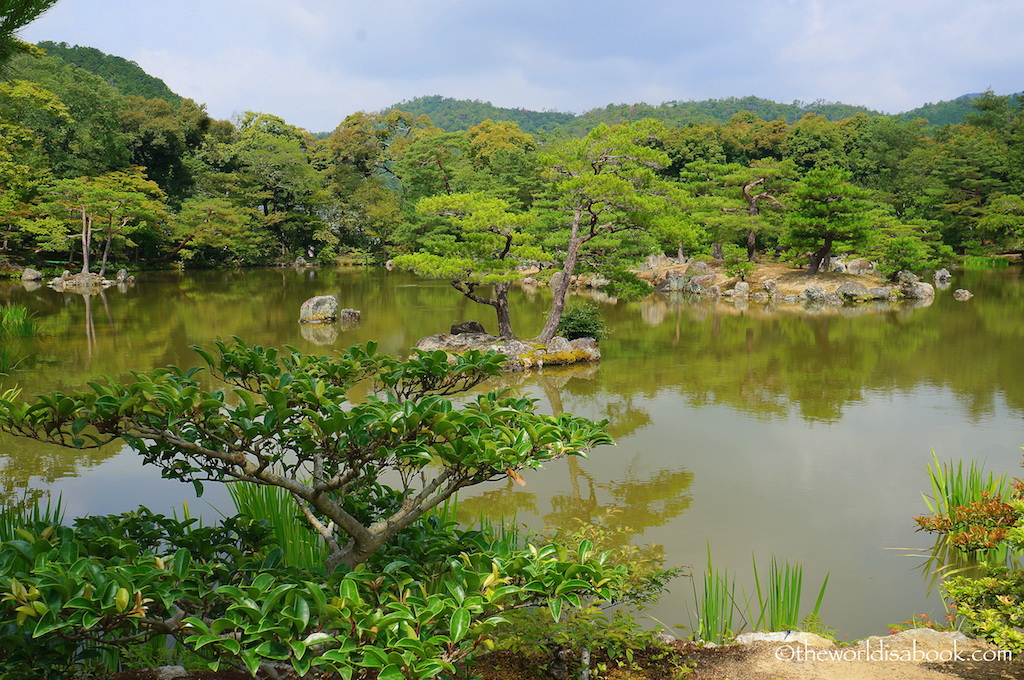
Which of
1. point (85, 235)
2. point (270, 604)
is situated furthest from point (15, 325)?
point (85, 235)

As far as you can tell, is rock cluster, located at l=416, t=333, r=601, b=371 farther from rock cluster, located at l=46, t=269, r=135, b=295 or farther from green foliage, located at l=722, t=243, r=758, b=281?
rock cluster, located at l=46, t=269, r=135, b=295

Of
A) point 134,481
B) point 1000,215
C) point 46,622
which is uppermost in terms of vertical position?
point 1000,215

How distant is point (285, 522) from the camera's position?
3449 mm

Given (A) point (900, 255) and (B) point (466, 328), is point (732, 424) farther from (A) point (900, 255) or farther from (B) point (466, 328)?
(A) point (900, 255)

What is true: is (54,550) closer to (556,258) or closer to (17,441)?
(17,441)

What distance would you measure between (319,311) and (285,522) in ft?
34.9

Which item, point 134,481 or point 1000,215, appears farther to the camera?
point 1000,215

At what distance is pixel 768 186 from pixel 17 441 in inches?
911

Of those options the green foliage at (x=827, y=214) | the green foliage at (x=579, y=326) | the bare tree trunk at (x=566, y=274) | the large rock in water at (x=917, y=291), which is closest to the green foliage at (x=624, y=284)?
the green foliage at (x=579, y=326)

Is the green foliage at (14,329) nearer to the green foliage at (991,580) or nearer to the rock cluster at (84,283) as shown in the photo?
the green foliage at (991,580)

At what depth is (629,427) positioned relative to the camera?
6602 millimetres

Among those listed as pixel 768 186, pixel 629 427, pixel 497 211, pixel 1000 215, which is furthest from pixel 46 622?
pixel 1000 215

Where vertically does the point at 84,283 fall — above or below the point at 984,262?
below

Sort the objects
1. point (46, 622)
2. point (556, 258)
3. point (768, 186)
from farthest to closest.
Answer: point (768, 186), point (556, 258), point (46, 622)
